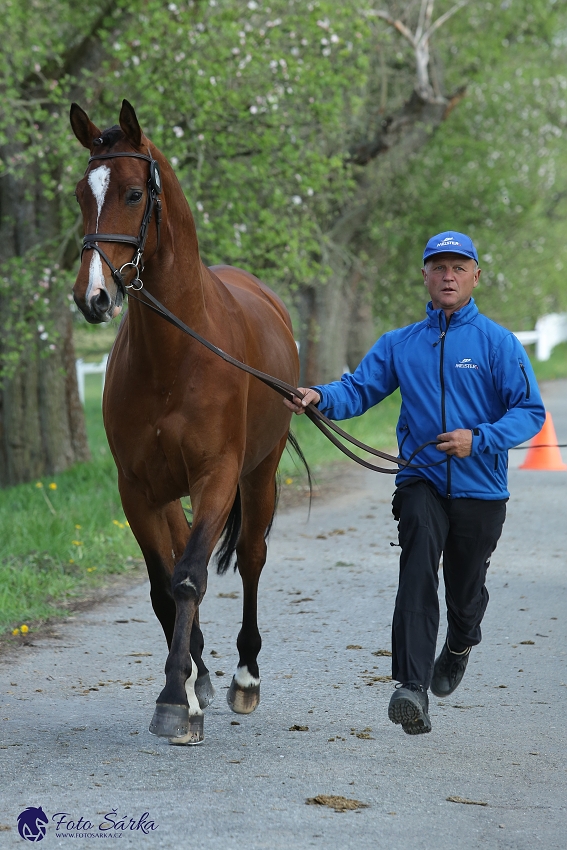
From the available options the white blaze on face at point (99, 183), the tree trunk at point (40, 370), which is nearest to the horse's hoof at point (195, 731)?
the white blaze on face at point (99, 183)

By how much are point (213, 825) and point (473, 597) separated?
5.16 ft

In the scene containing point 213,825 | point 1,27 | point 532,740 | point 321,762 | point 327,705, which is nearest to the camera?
point 213,825

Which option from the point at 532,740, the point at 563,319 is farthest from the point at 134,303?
the point at 563,319

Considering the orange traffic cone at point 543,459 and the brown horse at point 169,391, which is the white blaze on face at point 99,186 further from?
the orange traffic cone at point 543,459

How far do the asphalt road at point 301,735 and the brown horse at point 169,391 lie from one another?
30cm

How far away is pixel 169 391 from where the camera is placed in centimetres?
462

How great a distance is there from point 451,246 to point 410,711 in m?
1.82

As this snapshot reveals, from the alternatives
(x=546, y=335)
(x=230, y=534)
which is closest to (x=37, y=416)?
(x=230, y=534)

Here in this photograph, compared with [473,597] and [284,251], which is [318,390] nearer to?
[473,597]

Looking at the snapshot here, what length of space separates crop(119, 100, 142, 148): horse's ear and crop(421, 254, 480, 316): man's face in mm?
1264

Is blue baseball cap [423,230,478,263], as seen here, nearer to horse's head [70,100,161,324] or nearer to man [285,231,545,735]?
man [285,231,545,735]

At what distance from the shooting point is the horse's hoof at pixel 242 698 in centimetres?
505

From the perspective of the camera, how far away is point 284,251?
12406 mm

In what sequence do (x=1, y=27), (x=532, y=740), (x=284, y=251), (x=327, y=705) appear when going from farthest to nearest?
1. (x=284, y=251)
2. (x=1, y=27)
3. (x=327, y=705)
4. (x=532, y=740)
